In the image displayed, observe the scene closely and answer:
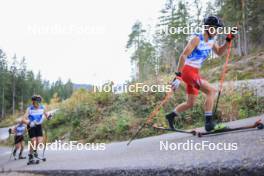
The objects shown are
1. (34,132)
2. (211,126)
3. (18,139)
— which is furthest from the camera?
(18,139)

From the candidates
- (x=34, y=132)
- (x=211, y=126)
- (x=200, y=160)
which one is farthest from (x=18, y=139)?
(x=200, y=160)

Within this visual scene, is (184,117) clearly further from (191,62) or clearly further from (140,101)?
(191,62)

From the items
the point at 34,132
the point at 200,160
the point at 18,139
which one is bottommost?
the point at 18,139

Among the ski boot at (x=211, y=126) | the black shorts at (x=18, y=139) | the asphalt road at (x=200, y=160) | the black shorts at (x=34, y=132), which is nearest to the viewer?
the asphalt road at (x=200, y=160)

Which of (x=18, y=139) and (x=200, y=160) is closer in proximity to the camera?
(x=200, y=160)

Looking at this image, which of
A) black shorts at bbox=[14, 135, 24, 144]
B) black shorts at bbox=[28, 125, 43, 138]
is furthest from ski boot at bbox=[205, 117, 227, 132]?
black shorts at bbox=[14, 135, 24, 144]

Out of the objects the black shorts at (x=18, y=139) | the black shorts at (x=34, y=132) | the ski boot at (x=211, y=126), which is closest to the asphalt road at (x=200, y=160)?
the ski boot at (x=211, y=126)

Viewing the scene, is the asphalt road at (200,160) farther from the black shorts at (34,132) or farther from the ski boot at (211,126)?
the black shorts at (34,132)

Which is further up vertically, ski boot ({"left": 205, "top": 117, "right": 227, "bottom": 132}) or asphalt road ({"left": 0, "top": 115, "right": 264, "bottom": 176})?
ski boot ({"left": 205, "top": 117, "right": 227, "bottom": 132})

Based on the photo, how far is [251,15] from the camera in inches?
1676

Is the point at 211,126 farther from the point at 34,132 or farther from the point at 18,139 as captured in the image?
the point at 18,139

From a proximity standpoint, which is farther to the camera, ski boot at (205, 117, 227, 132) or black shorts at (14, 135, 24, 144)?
black shorts at (14, 135, 24, 144)

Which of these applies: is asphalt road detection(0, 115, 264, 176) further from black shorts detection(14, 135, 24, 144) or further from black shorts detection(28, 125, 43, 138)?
black shorts detection(14, 135, 24, 144)

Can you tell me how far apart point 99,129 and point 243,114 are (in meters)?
6.44
